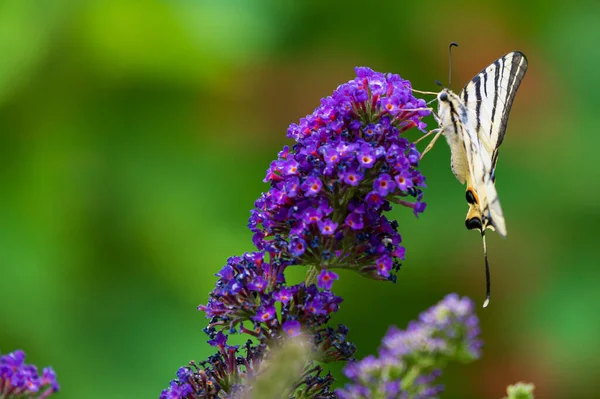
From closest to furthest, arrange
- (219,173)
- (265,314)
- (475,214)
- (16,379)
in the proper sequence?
(16,379) < (265,314) < (475,214) < (219,173)

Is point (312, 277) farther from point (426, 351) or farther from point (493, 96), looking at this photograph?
point (493, 96)

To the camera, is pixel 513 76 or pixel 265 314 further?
pixel 513 76

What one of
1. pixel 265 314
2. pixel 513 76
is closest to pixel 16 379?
pixel 265 314

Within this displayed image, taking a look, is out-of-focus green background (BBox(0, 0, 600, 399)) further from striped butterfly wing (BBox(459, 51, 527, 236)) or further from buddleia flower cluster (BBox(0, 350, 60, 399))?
buddleia flower cluster (BBox(0, 350, 60, 399))

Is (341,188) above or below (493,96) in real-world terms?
below

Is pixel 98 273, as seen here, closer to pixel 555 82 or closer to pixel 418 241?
pixel 418 241

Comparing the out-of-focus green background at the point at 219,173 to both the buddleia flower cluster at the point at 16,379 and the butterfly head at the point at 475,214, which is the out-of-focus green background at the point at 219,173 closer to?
the butterfly head at the point at 475,214

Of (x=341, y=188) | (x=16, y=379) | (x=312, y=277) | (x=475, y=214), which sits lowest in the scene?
(x=16, y=379)

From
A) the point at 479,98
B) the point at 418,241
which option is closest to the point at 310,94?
the point at 418,241

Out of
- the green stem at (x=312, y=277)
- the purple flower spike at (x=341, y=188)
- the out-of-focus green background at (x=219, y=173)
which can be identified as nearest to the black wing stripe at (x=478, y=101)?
the purple flower spike at (x=341, y=188)
